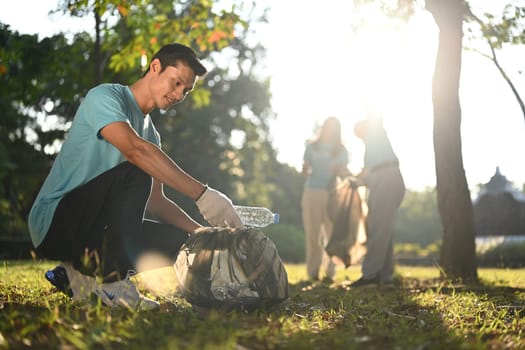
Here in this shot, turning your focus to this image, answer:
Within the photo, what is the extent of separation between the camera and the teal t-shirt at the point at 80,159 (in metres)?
3.79

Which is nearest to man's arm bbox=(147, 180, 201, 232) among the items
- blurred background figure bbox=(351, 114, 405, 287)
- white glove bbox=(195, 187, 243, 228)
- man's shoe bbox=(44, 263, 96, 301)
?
white glove bbox=(195, 187, 243, 228)

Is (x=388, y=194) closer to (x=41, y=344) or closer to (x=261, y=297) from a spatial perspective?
(x=261, y=297)

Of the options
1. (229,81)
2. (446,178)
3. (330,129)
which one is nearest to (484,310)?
A: (446,178)

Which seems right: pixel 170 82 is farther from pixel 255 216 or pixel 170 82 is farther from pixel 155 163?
pixel 255 216

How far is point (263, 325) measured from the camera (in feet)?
10.5

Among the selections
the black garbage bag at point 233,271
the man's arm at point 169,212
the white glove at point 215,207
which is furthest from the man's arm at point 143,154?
the man's arm at point 169,212

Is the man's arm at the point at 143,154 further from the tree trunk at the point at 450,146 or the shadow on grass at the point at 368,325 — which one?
the tree trunk at the point at 450,146

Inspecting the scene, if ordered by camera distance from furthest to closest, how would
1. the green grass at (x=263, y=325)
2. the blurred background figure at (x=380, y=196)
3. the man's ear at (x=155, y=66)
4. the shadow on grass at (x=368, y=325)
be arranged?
1. the blurred background figure at (x=380, y=196)
2. the man's ear at (x=155, y=66)
3. the shadow on grass at (x=368, y=325)
4. the green grass at (x=263, y=325)

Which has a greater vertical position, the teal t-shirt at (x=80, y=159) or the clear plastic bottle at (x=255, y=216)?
the teal t-shirt at (x=80, y=159)

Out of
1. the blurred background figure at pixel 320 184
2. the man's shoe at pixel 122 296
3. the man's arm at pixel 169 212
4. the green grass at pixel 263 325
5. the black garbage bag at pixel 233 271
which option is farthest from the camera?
the blurred background figure at pixel 320 184

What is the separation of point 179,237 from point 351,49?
7.16 m

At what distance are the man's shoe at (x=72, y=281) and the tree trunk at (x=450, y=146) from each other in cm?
562

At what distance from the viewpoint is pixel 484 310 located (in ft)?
14.6

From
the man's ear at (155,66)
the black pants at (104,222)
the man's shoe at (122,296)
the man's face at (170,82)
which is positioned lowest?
the man's shoe at (122,296)
